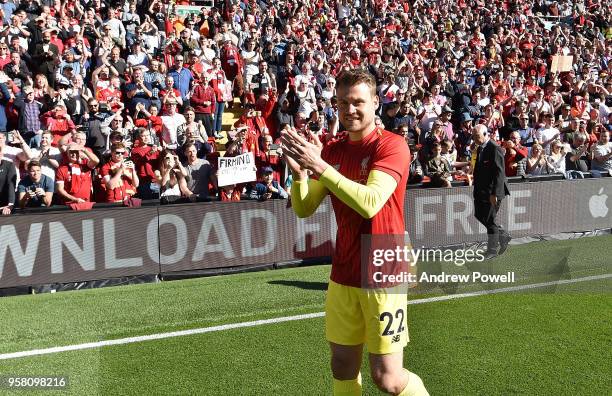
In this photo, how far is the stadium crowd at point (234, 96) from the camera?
11672mm

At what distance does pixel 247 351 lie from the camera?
696cm

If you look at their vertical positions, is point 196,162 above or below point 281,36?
below

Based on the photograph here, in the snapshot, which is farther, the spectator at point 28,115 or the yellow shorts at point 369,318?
the spectator at point 28,115

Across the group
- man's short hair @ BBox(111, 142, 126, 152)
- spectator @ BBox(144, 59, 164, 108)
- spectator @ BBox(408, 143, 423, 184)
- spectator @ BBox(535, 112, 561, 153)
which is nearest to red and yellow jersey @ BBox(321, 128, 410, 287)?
man's short hair @ BBox(111, 142, 126, 152)

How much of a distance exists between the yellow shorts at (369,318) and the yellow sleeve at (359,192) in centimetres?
53

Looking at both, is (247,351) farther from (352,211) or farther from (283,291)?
(352,211)

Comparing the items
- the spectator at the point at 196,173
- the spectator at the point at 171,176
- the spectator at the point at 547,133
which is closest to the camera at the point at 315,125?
the spectator at the point at 196,173

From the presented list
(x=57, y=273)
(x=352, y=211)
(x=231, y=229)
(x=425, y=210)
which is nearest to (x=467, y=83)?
(x=425, y=210)

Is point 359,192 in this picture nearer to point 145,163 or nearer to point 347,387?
point 347,387

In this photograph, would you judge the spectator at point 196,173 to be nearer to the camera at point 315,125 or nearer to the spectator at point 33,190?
→ the spectator at point 33,190

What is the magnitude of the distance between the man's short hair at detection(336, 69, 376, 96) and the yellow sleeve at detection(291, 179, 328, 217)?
24.7 inches

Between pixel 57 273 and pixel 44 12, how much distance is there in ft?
22.7

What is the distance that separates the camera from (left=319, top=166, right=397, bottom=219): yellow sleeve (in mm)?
3580

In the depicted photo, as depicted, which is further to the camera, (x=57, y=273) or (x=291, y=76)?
(x=291, y=76)
